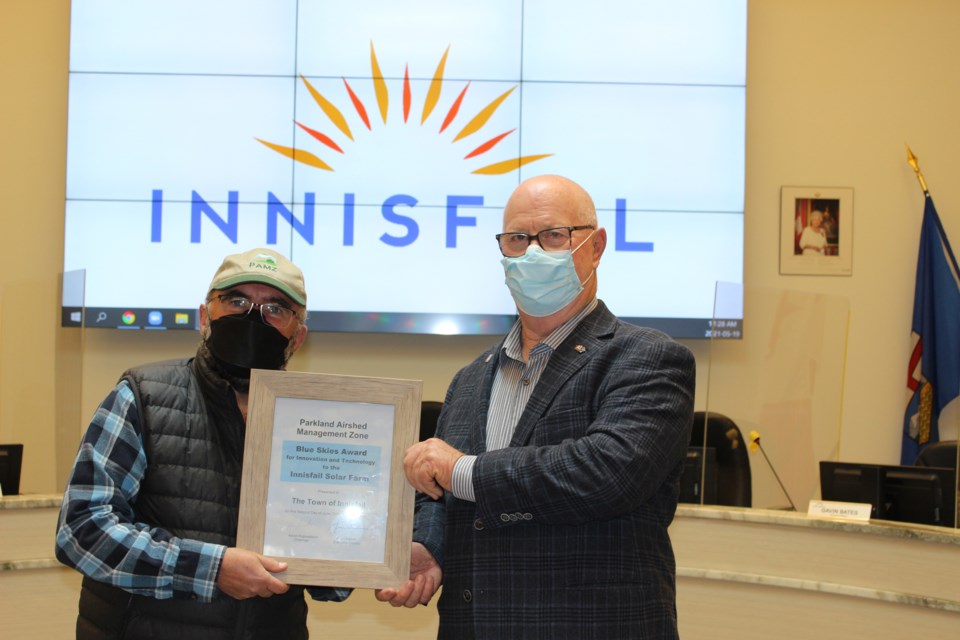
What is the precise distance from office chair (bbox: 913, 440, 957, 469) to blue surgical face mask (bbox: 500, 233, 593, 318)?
2710mm

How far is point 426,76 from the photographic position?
17.6 feet

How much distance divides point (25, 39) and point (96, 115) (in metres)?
0.76

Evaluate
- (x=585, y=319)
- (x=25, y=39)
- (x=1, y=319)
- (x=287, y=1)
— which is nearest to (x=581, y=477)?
(x=585, y=319)

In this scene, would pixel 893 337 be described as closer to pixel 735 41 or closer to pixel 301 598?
pixel 735 41

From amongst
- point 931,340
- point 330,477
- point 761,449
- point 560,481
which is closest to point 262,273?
point 330,477

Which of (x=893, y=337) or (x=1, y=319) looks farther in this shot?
(x=893, y=337)

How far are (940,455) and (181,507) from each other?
3.46m

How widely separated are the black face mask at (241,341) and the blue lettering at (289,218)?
334 cm

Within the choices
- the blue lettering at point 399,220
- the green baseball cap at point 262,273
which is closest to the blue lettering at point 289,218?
the blue lettering at point 399,220

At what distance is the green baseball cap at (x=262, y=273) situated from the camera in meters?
2.02

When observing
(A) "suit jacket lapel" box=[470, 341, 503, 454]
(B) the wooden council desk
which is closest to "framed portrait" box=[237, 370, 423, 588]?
(A) "suit jacket lapel" box=[470, 341, 503, 454]

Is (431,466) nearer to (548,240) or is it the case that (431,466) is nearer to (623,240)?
(548,240)

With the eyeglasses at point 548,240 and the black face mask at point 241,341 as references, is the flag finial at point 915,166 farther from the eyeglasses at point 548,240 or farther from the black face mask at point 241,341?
the black face mask at point 241,341

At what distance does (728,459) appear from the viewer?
4.01 meters
